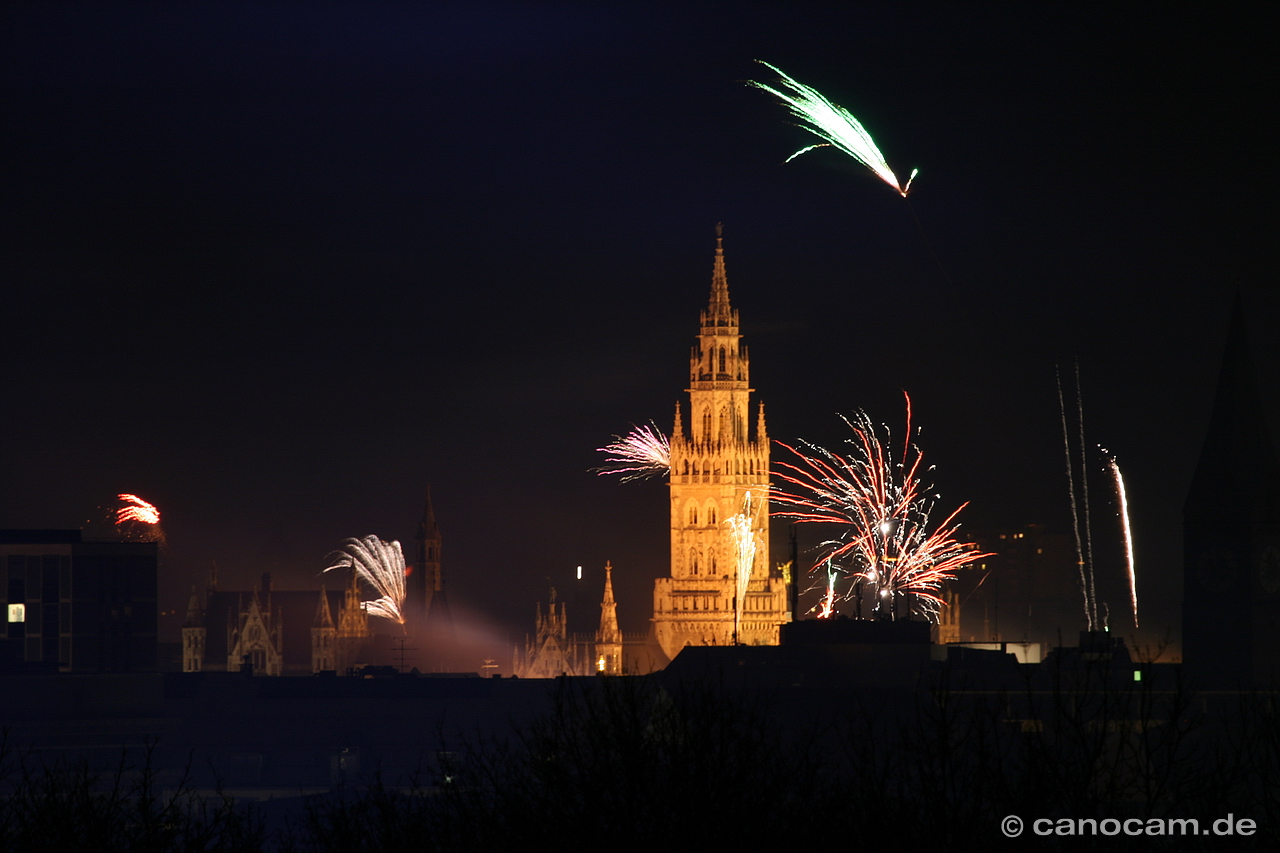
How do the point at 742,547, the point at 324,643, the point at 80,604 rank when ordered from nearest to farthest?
the point at 742,547
the point at 80,604
the point at 324,643

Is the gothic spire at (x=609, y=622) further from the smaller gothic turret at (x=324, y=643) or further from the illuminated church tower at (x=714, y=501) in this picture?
the smaller gothic turret at (x=324, y=643)

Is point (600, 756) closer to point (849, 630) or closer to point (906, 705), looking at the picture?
point (906, 705)

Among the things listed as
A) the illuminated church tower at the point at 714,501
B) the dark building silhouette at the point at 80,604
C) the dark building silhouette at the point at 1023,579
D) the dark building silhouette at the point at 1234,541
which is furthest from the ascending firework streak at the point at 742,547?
the dark building silhouette at the point at 80,604

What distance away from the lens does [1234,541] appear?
11800cm

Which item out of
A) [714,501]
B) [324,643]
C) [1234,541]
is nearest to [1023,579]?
[714,501]

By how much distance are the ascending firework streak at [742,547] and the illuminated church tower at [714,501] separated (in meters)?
0.36

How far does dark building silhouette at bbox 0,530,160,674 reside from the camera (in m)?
163

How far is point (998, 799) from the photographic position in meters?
31.8

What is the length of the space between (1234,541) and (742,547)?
3580 cm

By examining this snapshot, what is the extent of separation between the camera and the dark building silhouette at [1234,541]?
371 ft

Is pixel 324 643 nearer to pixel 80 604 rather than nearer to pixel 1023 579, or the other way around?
pixel 80 604

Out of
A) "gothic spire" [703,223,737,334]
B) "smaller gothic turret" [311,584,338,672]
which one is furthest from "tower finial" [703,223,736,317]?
"smaller gothic turret" [311,584,338,672]

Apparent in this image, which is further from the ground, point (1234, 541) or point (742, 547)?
point (742, 547)

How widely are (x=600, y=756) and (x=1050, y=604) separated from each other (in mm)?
136295
